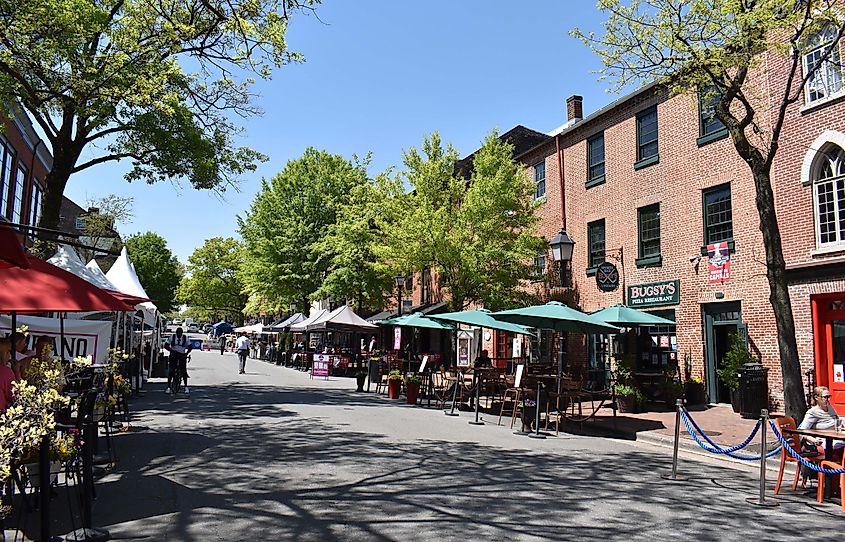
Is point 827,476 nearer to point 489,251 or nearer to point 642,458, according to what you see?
point 642,458

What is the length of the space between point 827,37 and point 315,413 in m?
14.2

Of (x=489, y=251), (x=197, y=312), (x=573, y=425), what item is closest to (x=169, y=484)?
(x=573, y=425)

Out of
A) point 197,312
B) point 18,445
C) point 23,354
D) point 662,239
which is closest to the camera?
point 18,445

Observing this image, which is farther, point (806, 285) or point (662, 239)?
point (662, 239)

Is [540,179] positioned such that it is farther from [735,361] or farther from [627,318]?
[735,361]

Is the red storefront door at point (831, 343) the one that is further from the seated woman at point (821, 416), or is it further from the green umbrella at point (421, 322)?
the green umbrella at point (421, 322)

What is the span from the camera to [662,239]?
18.5m

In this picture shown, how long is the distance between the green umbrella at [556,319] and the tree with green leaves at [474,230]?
689cm

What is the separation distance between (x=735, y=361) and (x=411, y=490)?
10.9 metres

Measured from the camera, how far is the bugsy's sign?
58.3 feet

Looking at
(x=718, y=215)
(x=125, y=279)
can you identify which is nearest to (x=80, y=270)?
(x=125, y=279)

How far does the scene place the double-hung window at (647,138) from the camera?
1942 cm

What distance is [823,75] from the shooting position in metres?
14.5

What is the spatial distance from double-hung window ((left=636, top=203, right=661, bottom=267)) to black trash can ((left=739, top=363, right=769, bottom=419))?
16.1 feet
